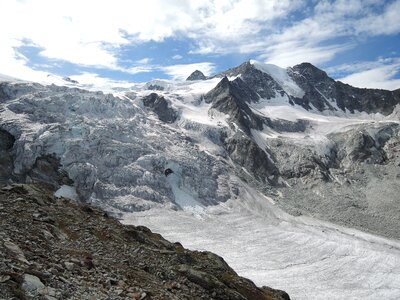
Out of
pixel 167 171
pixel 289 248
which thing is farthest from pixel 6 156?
pixel 289 248

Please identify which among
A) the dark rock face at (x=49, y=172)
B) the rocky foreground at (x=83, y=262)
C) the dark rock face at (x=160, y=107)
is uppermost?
the dark rock face at (x=160, y=107)

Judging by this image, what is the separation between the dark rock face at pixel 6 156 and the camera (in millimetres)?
101062

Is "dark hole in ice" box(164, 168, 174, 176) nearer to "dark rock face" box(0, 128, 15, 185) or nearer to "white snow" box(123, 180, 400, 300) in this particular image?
"white snow" box(123, 180, 400, 300)

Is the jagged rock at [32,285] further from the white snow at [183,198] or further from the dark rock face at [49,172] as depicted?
the dark rock face at [49,172]

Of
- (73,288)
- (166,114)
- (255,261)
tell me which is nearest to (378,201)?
(255,261)

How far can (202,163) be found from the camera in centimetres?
12081

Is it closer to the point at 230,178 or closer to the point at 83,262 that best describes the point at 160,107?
the point at 230,178

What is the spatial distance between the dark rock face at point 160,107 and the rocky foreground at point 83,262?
125 metres

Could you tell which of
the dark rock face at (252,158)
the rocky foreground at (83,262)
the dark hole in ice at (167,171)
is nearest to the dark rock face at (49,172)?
the dark hole in ice at (167,171)

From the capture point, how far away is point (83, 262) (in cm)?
1881

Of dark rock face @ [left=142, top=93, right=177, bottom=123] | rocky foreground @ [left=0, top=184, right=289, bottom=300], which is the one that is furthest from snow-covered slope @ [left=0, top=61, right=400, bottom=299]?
rocky foreground @ [left=0, top=184, right=289, bottom=300]

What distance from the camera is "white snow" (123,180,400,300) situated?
2571 inches

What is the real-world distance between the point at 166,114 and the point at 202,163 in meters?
41.6

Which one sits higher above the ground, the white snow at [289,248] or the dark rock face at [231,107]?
the dark rock face at [231,107]
